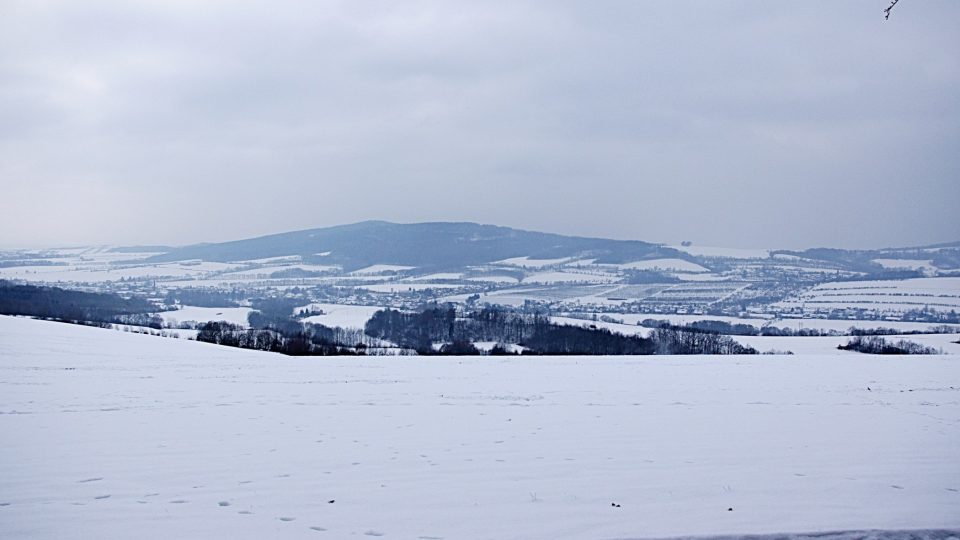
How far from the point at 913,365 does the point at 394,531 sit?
69.4 ft

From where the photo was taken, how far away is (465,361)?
23.0 m

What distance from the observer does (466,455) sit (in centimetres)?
913

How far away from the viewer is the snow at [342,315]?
244ft

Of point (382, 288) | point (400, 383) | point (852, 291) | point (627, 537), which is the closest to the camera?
point (627, 537)

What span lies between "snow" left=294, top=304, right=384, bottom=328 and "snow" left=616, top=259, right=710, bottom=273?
307ft

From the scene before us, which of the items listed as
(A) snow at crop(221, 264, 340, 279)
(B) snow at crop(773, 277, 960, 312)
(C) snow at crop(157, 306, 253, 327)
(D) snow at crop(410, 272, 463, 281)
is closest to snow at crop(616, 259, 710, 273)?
(D) snow at crop(410, 272, 463, 281)

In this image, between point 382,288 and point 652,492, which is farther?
point 382,288

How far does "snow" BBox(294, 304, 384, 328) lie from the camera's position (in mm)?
74412

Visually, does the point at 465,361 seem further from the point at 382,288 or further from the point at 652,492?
the point at 382,288

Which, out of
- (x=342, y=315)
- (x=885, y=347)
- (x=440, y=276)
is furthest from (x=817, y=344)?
(x=440, y=276)

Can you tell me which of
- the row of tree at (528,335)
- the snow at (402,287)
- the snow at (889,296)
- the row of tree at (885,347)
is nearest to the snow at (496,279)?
the snow at (402,287)

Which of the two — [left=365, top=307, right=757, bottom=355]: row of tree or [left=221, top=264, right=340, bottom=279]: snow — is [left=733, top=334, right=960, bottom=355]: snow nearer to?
[left=365, top=307, right=757, bottom=355]: row of tree

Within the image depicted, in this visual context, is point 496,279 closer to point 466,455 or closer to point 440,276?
point 440,276

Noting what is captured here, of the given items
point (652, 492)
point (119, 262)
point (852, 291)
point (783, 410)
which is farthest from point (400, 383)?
point (119, 262)
